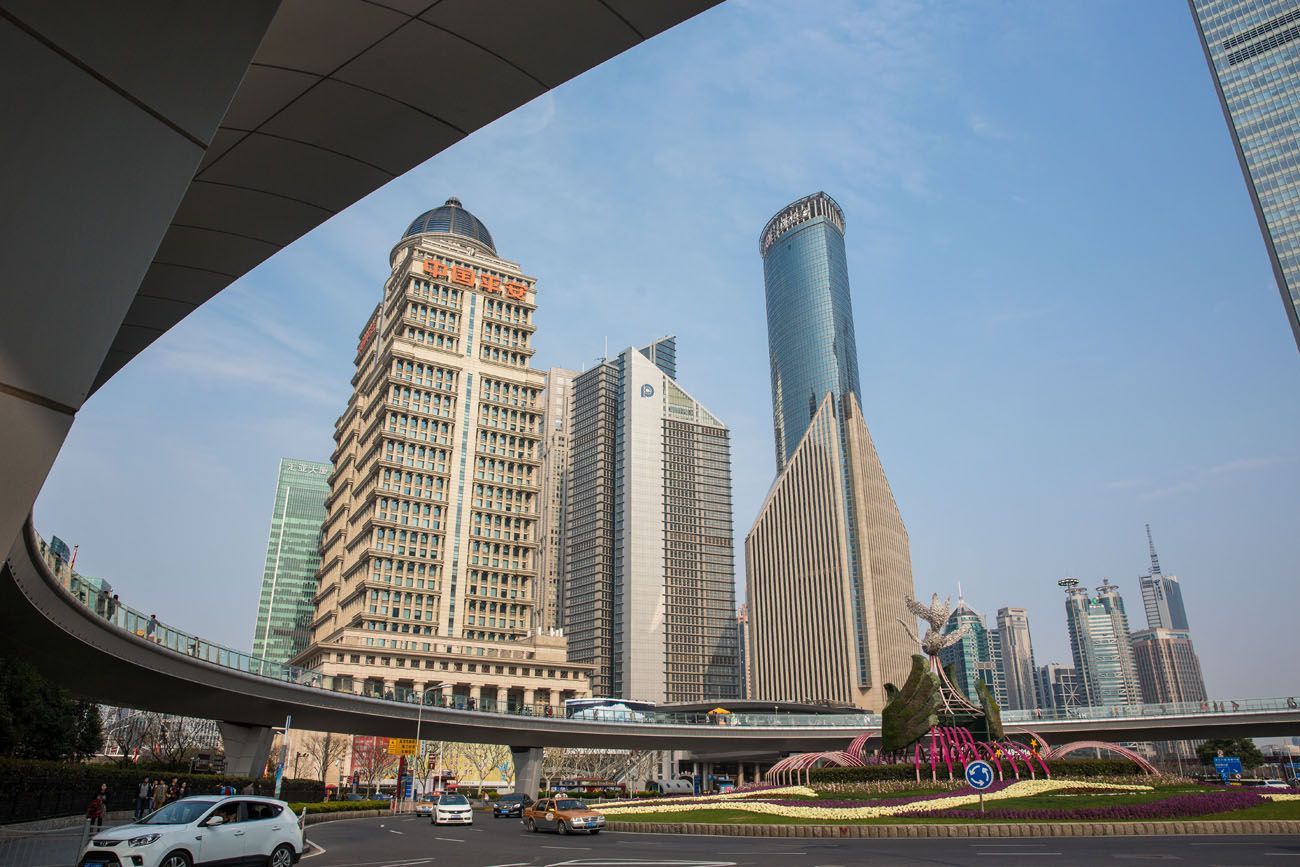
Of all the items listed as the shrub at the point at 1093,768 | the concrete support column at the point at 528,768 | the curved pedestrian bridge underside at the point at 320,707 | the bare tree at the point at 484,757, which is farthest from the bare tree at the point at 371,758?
the shrub at the point at 1093,768

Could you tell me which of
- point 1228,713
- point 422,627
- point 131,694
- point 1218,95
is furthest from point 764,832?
point 1218,95

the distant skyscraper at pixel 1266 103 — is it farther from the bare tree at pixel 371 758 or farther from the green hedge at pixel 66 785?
the green hedge at pixel 66 785

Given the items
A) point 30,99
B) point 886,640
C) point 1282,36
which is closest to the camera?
point 30,99

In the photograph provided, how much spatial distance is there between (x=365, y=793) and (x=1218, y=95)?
491ft

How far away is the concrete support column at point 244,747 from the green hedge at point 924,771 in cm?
3300

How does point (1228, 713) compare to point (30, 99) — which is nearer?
point (30, 99)

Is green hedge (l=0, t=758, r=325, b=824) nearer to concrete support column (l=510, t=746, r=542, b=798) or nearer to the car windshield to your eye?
the car windshield

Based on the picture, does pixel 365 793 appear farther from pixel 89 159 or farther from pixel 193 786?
pixel 89 159

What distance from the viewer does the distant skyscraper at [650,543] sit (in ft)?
563

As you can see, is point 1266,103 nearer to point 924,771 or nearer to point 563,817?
point 924,771

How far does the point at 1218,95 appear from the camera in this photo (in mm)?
126625

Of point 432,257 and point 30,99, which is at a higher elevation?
point 432,257

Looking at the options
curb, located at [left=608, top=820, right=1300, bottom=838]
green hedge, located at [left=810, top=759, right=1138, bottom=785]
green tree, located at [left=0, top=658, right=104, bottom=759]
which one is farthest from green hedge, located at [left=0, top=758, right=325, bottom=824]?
green hedge, located at [left=810, top=759, right=1138, bottom=785]

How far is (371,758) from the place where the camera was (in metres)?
86.9
